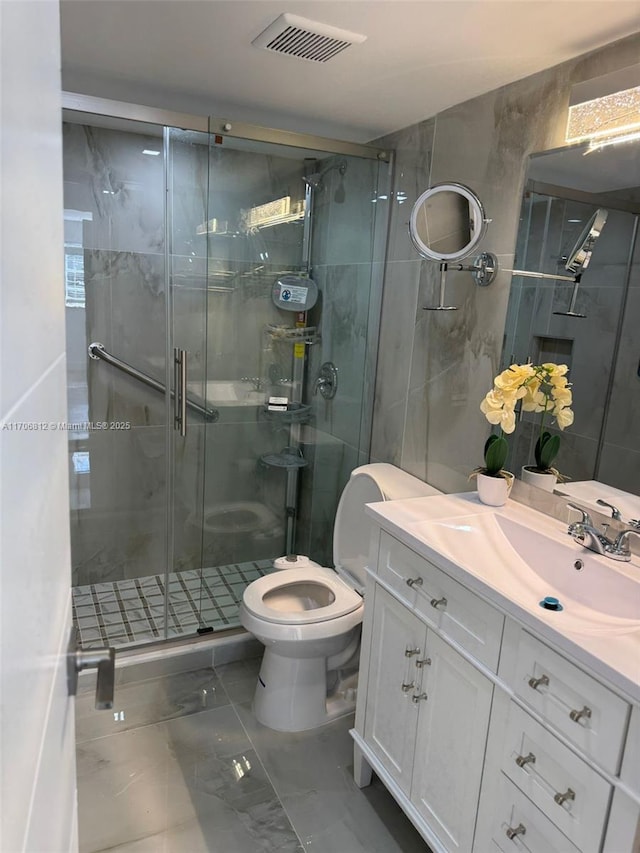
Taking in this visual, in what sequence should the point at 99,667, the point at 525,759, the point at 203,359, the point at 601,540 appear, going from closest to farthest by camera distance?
the point at 99,667 → the point at 525,759 → the point at 601,540 → the point at 203,359

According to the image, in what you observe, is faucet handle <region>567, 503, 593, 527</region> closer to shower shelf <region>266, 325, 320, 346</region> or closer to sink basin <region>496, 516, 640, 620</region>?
sink basin <region>496, 516, 640, 620</region>

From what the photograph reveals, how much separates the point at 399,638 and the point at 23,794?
1.30 metres

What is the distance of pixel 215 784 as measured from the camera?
1894 mm

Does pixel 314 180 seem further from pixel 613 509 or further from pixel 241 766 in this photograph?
pixel 241 766

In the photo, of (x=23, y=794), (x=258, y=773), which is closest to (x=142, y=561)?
(x=258, y=773)

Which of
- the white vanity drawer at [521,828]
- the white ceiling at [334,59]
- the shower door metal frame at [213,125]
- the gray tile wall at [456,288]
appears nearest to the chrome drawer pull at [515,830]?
the white vanity drawer at [521,828]

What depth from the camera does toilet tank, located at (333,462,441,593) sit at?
2.21 metres

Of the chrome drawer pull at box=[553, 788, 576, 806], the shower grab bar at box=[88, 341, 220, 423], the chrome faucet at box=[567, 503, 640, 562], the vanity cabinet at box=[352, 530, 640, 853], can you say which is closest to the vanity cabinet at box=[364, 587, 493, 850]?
the vanity cabinet at box=[352, 530, 640, 853]

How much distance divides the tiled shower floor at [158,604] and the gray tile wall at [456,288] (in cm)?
92

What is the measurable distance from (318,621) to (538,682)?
0.99 m

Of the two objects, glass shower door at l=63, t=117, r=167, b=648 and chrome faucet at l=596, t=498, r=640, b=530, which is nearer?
chrome faucet at l=596, t=498, r=640, b=530

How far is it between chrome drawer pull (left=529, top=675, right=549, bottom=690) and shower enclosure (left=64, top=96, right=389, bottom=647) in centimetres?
157

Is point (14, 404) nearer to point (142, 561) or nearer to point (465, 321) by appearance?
point (465, 321)

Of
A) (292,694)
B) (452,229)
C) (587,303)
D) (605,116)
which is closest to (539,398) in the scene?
(587,303)
